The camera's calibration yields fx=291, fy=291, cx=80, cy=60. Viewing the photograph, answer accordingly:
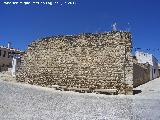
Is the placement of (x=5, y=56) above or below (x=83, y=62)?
above

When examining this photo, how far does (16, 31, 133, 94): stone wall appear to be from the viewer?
836 inches

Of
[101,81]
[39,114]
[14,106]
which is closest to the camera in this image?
[39,114]

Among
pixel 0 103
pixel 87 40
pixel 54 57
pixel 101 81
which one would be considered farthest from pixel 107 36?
pixel 0 103

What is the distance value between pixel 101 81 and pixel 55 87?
166 inches

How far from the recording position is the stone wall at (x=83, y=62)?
836 inches

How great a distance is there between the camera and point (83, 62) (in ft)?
75.8

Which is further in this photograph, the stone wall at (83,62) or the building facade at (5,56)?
the building facade at (5,56)

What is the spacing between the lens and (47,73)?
2523 cm

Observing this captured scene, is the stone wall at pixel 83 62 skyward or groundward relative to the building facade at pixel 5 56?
groundward

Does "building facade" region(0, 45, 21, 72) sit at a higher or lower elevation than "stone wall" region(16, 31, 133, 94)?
higher

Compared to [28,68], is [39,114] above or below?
below

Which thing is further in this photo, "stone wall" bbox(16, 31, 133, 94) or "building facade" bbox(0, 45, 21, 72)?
"building facade" bbox(0, 45, 21, 72)

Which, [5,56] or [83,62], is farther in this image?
[5,56]

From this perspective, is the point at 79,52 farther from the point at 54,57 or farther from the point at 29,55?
the point at 29,55
